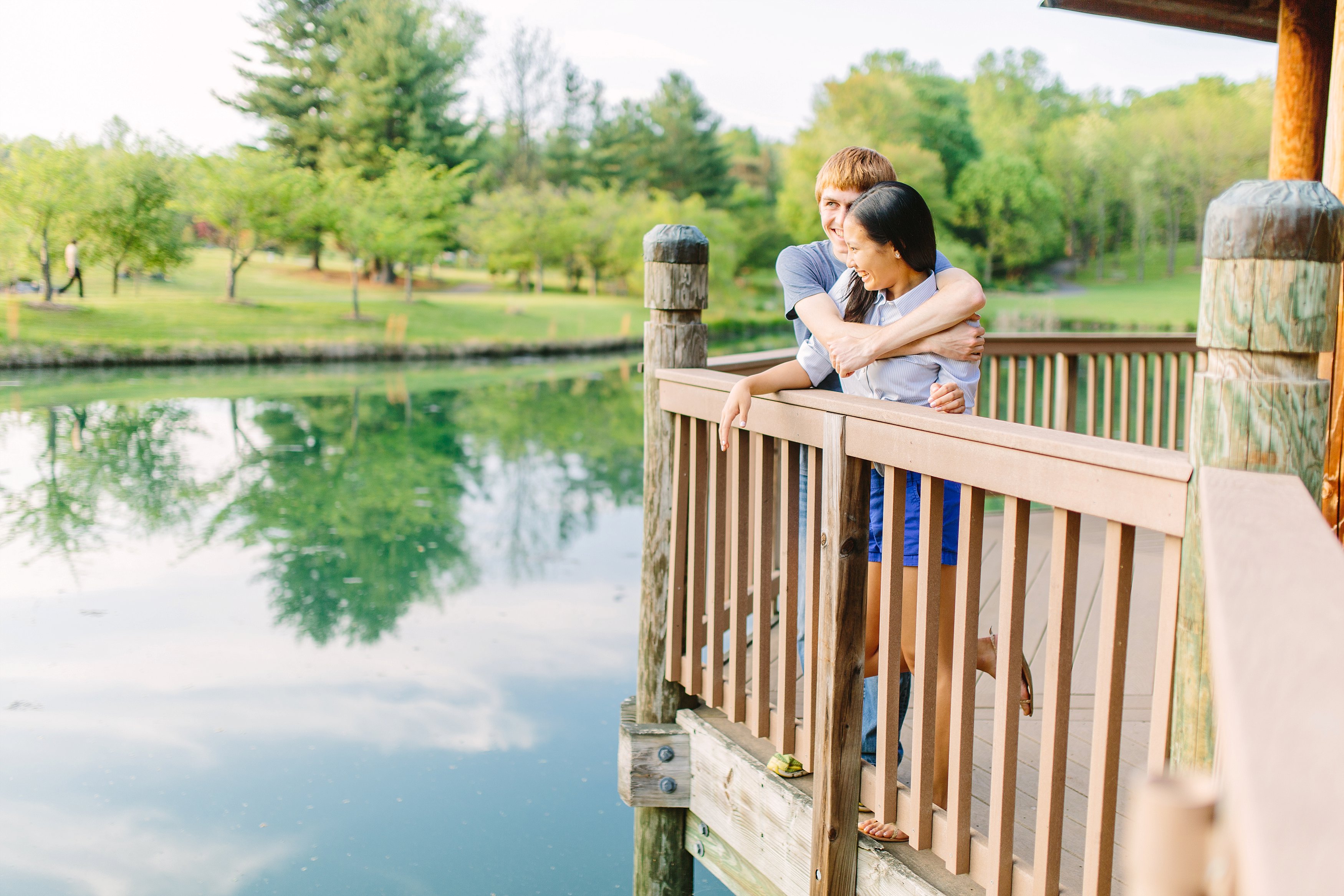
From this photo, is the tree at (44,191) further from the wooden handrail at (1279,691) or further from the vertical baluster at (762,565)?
the wooden handrail at (1279,691)

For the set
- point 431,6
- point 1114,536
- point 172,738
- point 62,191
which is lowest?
point 172,738

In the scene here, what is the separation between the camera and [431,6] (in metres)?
48.1

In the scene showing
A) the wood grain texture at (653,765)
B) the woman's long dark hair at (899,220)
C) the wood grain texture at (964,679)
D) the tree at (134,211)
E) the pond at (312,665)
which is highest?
the tree at (134,211)

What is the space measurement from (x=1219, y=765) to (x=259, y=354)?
26.1m

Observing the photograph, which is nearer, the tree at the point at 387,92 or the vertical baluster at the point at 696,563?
the vertical baluster at the point at 696,563

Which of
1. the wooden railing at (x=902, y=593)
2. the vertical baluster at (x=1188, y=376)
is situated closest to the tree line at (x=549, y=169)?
the vertical baluster at (x=1188, y=376)

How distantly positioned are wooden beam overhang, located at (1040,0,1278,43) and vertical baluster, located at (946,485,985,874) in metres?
2.76

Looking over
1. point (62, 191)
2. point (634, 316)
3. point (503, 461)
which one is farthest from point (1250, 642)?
point (634, 316)

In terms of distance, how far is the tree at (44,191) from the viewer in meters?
26.5

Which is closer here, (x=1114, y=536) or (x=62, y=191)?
(x=1114, y=536)

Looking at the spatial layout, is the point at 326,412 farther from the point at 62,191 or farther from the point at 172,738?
the point at 62,191

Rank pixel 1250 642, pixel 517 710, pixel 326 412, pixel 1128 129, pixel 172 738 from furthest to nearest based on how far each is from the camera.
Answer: pixel 1128 129 → pixel 326 412 → pixel 517 710 → pixel 172 738 → pixel 1250 642

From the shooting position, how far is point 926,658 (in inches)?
80.7

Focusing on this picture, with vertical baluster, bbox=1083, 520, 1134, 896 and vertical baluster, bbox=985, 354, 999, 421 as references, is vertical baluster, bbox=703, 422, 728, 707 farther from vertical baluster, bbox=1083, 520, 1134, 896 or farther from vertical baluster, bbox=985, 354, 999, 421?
vertical baluster, bbox=985, 354, 999, 421
